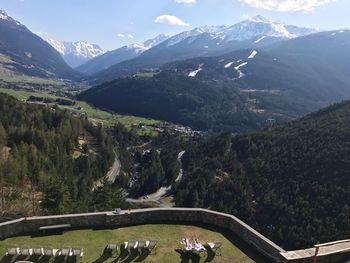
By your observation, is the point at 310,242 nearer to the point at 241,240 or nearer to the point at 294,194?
the point at 294,194

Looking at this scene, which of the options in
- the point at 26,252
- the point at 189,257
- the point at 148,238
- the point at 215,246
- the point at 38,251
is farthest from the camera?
the point at 148,238

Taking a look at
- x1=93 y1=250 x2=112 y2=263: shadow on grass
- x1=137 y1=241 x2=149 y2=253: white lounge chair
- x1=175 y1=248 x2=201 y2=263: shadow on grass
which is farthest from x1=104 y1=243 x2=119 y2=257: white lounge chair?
x1=175 y1=248 x2=201 y2=263: shadow on grass

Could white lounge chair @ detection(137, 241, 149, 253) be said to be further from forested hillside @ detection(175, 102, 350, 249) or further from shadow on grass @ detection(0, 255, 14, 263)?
forested hillside @ detection(175, 102, 350, 249)

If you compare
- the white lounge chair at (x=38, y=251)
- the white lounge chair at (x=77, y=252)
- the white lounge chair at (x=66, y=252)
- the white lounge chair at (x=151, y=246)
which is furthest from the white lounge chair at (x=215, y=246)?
the white lounge chair at (x=38, y=251)

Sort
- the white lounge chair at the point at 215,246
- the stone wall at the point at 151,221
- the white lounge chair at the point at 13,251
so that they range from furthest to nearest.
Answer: the stone wall at the point at 151,221
the white lounge chair at the point at 215,246
the white lounge chair at the point at 13,251

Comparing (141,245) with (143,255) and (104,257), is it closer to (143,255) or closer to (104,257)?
(143,255)

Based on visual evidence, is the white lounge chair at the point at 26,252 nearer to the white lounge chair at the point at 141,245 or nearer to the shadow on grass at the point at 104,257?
the shadow on grass at the point at 104,257

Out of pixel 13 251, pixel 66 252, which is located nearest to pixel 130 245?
pixel 66 252
